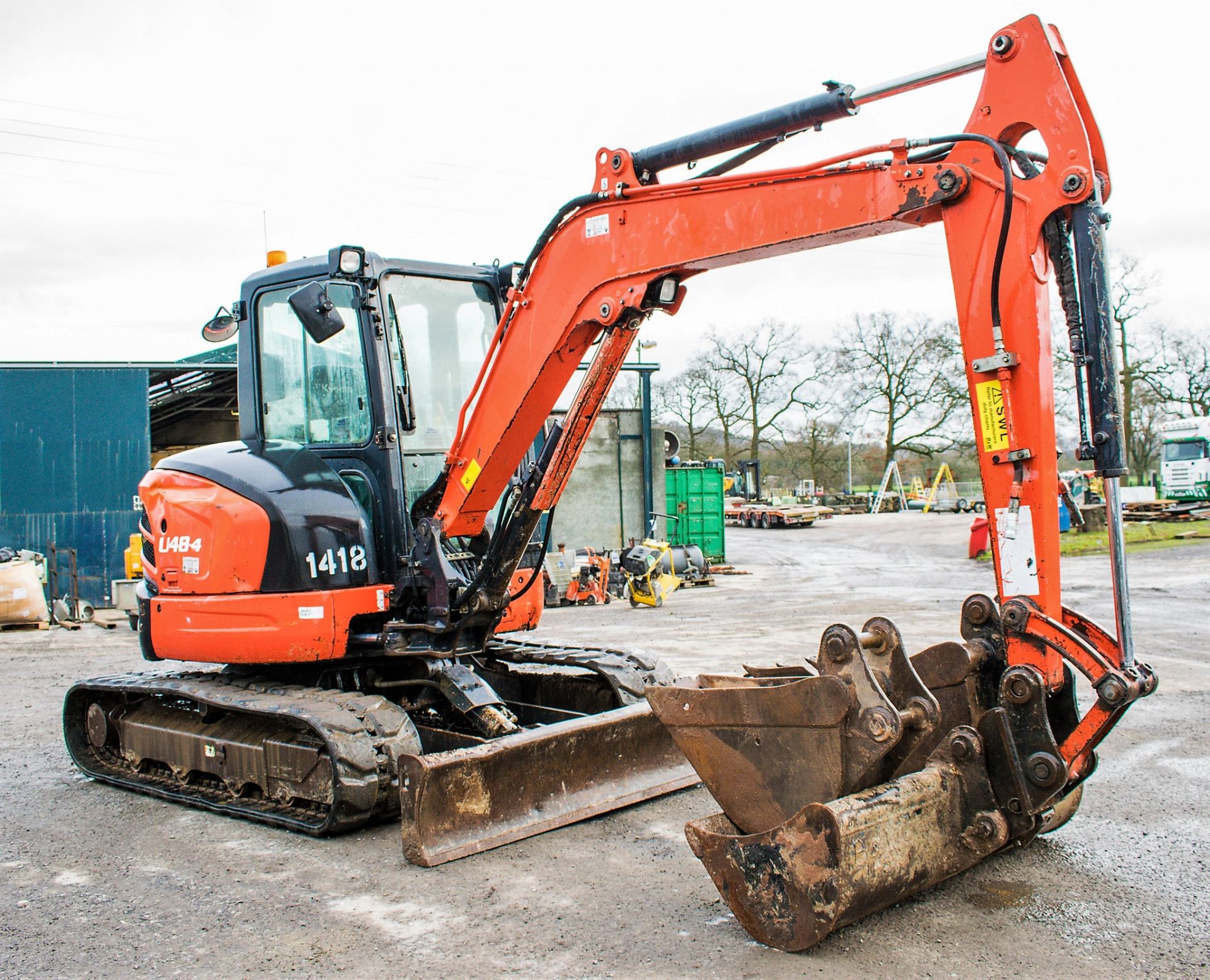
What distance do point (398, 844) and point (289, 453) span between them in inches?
86.7

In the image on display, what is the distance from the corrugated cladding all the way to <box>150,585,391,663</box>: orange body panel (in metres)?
14.3

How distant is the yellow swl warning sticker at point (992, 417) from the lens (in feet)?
12.6

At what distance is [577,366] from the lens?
532cm

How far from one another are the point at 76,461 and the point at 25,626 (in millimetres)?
4660

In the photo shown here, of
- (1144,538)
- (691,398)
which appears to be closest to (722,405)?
(691,398)

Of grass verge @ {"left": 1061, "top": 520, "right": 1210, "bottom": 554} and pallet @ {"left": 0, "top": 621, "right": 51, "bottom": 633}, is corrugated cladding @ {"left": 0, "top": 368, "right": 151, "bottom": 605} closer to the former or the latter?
pallet @ {"left": 0, "top": 621, "right": 51, "bottom": 633}

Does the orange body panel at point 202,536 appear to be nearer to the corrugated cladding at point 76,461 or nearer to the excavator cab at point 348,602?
the excavator cab at point 348,602

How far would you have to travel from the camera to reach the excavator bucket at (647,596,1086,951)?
3598 mm

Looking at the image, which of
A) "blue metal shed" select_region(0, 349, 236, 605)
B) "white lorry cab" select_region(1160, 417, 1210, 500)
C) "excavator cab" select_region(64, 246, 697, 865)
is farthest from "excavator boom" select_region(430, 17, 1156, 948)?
"white lorry cab" select_region(1160, 417, 1210, 500)

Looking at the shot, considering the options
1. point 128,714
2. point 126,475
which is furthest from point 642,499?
point 128,714

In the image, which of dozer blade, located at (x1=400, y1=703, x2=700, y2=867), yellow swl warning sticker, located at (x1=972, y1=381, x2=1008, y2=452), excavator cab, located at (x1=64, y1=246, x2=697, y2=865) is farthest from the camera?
excavator cab, located at (x1=64, y1=246, x2=697, y2=865)

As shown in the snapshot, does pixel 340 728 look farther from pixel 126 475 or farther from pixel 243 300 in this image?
pixel 126 475

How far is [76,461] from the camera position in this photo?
61.3ft

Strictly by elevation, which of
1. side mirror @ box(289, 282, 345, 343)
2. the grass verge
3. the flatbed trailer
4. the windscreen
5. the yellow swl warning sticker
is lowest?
the grass verge
